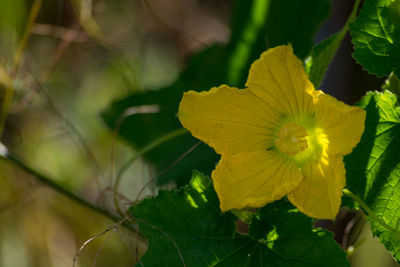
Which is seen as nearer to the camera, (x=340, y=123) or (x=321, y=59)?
(x=340, y=123)

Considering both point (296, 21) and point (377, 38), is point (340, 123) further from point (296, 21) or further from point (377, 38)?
point (296, 21)

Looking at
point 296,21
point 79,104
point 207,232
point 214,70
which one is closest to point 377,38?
point 207,232

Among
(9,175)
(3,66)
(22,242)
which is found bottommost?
(22,242)

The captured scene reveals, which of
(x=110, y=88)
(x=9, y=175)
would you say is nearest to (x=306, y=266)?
(x=9, y=175)

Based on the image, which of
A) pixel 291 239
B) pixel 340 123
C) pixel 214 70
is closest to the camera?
pixel 340 123

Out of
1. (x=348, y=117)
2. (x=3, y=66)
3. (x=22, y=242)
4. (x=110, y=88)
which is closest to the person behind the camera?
(x=348, y=117)

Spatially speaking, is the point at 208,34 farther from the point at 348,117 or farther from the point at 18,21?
the point at 348,117

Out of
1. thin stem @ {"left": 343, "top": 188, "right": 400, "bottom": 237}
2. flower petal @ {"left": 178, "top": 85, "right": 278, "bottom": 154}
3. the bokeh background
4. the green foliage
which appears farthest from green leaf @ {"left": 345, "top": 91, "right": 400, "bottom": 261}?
the bokeh background
